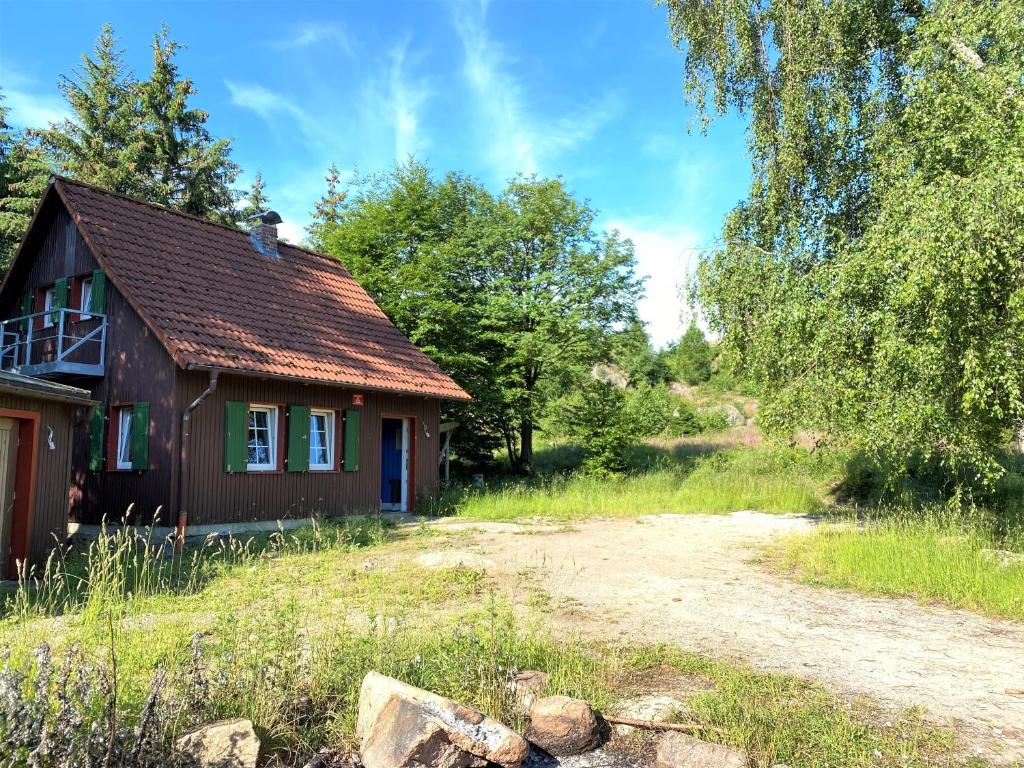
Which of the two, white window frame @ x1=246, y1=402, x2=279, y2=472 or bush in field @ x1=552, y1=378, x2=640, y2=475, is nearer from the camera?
white window frame @ x1=246, y1=402, x2=279, y2=472

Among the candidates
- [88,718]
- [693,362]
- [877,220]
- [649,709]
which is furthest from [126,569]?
[693,362]

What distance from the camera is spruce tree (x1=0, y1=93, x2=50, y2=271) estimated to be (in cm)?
2398

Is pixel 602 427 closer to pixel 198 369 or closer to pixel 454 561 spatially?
pixel 198 369

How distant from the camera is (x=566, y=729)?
414 centimetres

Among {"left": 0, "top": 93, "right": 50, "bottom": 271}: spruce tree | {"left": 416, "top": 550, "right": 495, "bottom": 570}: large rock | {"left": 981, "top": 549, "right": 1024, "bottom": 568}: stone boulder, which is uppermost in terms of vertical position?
{"left": 0, "top": 93, "right": 50, "bottom": 271}: spruce tree

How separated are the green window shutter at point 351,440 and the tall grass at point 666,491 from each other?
230 centimetres

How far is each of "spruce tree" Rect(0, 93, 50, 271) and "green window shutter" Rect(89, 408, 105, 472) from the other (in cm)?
1341

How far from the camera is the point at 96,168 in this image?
26531mm

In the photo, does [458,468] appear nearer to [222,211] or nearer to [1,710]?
[222,211]

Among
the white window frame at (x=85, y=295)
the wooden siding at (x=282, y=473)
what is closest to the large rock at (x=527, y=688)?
the wooden siding at (x=282, y=473)

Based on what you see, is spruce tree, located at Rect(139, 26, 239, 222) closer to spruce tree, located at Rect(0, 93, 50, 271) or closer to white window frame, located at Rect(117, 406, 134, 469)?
spruce tree, located at Rect(0, 93, 50, 271)

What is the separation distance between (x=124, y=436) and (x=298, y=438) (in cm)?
309

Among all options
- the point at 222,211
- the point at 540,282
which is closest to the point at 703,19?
the point at 540,282

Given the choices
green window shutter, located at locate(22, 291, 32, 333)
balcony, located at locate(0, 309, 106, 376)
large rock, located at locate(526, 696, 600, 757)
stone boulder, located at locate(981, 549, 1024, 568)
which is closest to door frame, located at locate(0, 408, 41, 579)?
balcony, located at locate(0, 309, 106, 376)
